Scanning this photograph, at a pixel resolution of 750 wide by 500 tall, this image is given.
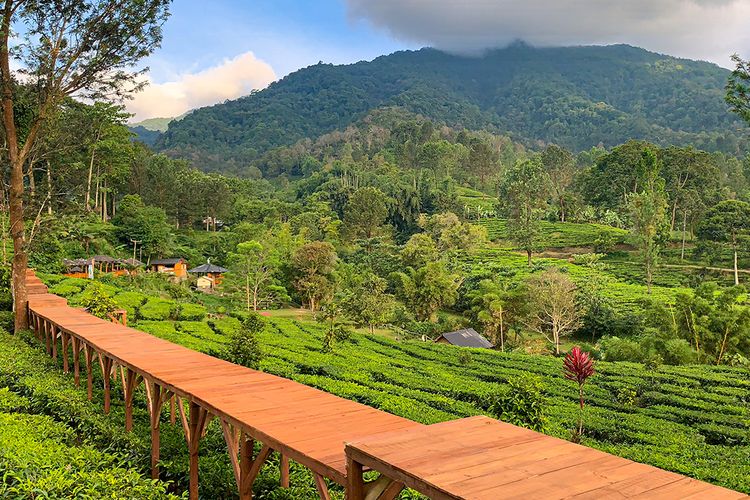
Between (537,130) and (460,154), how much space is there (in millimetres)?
99341

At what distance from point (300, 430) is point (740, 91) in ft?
33.4

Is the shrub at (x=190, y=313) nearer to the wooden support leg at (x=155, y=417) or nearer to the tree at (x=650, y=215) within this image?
the wooden support leg at (x=155, y=417)

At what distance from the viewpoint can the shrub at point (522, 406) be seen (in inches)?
407

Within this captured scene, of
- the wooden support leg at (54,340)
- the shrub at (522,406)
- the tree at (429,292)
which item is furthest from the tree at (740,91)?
the tree at (429,292)

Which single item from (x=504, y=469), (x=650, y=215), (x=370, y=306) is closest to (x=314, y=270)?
(x=370, y=306)

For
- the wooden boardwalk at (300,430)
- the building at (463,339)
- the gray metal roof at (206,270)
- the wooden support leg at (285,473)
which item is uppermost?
the wooden boardwalk at (300,430)

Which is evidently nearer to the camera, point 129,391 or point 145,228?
point 129,391

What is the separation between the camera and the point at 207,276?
4209cm

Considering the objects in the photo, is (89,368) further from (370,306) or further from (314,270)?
(314,270)

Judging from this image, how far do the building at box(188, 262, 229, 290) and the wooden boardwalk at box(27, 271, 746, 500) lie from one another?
3158 centimetres

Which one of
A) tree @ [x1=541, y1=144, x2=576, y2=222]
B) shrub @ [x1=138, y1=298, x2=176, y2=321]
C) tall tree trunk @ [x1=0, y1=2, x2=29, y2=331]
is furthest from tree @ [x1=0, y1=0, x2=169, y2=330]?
tree @ [x1=541, y1=144, x2=576, y2=222]

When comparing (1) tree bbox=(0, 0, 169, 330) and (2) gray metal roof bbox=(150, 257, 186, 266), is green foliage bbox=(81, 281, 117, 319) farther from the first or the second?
(2) gray metal roof bbox=(150, 257, 186, 266)

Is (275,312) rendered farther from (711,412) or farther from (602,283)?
(711,412)

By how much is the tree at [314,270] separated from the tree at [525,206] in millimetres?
15506
